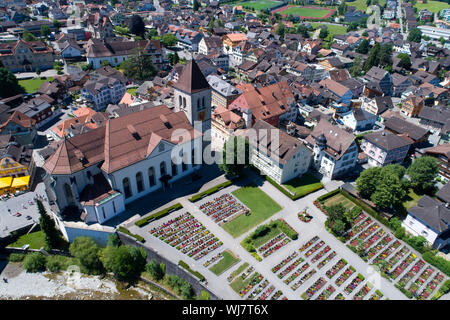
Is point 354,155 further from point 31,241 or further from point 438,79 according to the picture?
point 438,79

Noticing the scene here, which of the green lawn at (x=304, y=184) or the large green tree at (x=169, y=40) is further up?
the large green tree at (x=169, y=40)

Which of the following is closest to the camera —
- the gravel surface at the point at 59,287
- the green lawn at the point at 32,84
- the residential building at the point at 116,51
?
the gravel surface at the point at 59,287

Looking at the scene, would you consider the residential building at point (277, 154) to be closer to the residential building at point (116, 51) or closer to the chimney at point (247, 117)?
the chimney at point (247, 117)

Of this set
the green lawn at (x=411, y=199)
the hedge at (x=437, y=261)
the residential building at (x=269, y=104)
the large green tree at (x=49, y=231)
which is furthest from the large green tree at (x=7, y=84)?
the hedge at (x=437, y=261)

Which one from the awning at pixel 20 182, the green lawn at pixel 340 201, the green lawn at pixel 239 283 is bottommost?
the green lawn at pixel 239 283

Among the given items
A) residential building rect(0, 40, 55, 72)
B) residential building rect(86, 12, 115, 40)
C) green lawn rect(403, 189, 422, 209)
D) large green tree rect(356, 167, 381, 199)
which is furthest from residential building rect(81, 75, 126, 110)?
green lawn rect(403, 189, 422, 209)

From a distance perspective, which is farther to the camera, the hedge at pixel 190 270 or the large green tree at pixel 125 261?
the large green tree at pixel 125 261

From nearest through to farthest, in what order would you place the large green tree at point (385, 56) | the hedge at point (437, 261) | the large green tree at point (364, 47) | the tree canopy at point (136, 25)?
the hedge at point (437, 261)
the large green tree at point (385, 56)
the large green tree at point (364, 47)
the tree canopy at point (136, 25)
